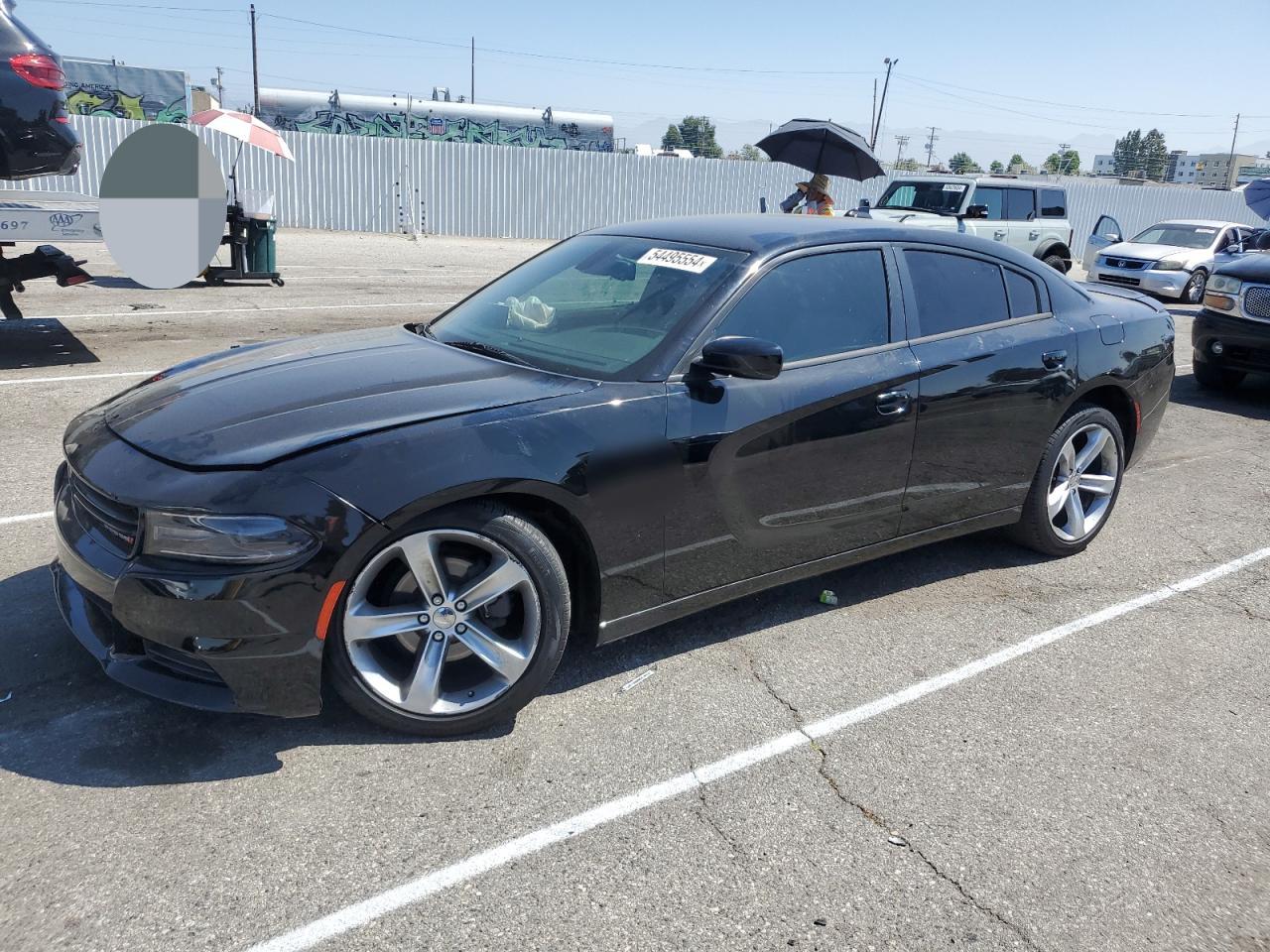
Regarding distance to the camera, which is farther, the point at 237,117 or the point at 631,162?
the point at 631,162

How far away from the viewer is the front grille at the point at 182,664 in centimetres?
294

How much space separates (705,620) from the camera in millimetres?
4258

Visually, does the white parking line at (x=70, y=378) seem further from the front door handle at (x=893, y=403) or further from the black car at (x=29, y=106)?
the front door handle at (x=893, y=403)

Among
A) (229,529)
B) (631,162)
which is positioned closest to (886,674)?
(229,529)

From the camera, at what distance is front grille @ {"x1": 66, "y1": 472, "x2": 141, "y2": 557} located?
117 inches

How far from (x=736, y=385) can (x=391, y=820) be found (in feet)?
6.10

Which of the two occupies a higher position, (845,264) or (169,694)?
(845,264)

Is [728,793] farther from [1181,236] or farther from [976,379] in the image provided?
[1181,236]

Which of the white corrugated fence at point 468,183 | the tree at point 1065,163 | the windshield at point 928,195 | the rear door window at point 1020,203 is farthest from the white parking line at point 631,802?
the tree at point 1065,163

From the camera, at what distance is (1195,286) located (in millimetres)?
17938

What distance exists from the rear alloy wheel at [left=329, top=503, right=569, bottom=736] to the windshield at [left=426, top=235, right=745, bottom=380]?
2.52 feet

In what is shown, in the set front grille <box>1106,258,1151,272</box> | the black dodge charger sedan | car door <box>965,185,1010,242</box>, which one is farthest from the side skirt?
front grille <box>1106,258,1151,272</box>

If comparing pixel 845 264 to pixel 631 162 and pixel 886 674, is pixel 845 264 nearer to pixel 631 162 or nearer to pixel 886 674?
pixel 886 674

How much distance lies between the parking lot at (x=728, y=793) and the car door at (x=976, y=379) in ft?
1.68
